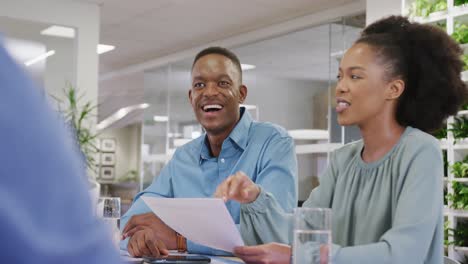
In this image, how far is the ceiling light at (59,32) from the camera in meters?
6.63

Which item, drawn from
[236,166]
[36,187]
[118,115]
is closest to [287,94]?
[236,166]

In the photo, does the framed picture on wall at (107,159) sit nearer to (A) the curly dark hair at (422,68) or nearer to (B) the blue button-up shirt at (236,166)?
(B) the blue button-up shirt at (236,166)

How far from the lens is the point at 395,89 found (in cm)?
151

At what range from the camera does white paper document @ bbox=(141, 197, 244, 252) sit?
1.26 m

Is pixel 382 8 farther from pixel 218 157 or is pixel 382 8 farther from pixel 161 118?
pixel 161 118

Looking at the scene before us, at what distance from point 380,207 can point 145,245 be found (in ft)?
2.20

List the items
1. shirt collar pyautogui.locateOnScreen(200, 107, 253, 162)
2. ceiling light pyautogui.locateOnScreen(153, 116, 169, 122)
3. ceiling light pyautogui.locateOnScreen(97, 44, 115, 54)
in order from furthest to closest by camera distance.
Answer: ceiling light pyautogui.locateOnScreen(153, 116, 169, 122)
ceiling light pyautogui.locateOnScreen(97, 44, 115, 54)
shirt collar pyautogui.locateOnScreen(200, 107, 253, 162)

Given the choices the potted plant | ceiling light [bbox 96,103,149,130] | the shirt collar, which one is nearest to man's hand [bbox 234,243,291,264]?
the shirt collar

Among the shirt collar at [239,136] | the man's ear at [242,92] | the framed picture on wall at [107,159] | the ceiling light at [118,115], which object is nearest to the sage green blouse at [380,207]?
the shirt collar at [239,136]

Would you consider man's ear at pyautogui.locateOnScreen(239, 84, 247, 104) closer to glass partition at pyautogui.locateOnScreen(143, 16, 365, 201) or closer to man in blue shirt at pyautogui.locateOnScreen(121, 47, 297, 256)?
man in blue shirt at pyautogui.locateOnScreen(121, 47, 297, 256)

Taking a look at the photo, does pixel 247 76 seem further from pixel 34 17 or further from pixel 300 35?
pixel 34 17

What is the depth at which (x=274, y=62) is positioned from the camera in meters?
8.56

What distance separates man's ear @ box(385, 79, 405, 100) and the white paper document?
0.52 metres

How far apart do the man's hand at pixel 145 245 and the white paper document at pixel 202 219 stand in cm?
25
